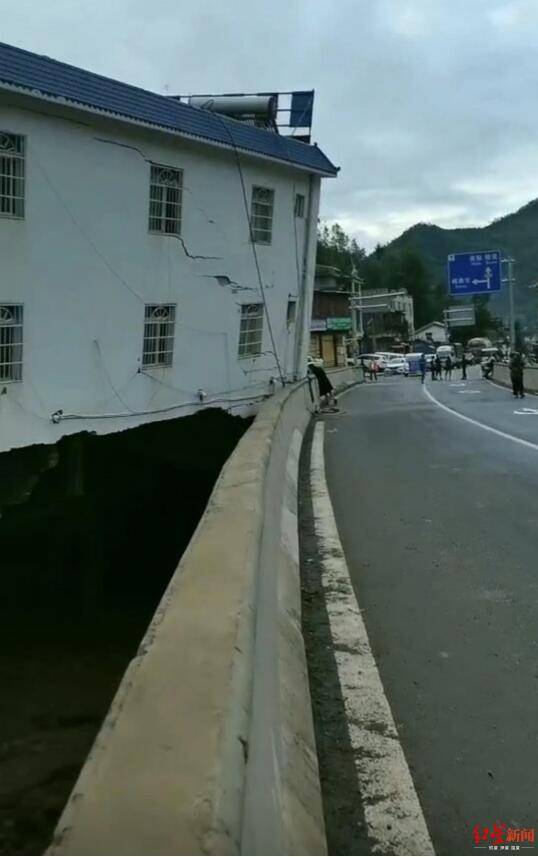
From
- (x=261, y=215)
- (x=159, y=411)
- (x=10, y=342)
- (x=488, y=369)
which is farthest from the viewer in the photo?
(x=488, y=369)

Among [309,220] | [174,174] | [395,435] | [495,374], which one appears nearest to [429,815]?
[395,435]

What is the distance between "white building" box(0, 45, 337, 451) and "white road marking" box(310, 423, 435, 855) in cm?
1161

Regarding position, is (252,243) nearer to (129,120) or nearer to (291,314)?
(291,314)

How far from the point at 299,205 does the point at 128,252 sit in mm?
9474

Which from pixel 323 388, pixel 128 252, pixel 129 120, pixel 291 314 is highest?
pixel 129 120

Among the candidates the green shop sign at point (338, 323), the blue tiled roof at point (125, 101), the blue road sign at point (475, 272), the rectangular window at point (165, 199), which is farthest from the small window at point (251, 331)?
the green shop sign at point (338, 323)

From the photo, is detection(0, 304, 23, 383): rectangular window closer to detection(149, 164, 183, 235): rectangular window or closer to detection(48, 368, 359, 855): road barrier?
detection(149, 164, 183, 235): rectangular window

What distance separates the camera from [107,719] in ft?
8.47

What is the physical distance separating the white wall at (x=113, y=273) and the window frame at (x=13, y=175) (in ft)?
0.42

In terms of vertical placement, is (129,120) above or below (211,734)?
above

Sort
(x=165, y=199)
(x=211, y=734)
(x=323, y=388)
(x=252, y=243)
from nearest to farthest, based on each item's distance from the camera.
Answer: (x=211, y=734)
(x=165, y=199)
(x=252, y=243)
(x=323, y=388)

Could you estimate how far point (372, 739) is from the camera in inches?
153

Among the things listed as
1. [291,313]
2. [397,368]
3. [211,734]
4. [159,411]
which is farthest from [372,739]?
[397,368]

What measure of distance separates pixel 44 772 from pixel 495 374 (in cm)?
4209
